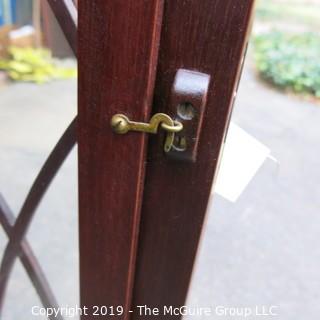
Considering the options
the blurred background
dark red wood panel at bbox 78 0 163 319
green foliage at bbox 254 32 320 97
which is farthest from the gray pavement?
green foliage at bbox 254 32 320 97

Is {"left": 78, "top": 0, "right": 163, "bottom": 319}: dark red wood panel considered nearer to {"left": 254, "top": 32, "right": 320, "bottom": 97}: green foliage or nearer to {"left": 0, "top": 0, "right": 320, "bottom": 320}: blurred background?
{"left": 0, "top": 0, "right": 320, "bottom": 320}: blurred background

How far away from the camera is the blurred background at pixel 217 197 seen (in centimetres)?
119

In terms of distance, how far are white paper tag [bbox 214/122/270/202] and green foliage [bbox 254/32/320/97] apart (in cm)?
247

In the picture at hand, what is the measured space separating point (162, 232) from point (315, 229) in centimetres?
131

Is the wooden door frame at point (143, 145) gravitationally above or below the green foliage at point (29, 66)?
above

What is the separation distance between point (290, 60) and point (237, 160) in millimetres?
2804

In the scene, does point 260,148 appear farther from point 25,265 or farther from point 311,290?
point 311,290

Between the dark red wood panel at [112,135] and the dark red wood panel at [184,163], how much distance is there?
0.01 m

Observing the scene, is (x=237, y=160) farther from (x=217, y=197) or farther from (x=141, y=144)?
(x=217, y=197)

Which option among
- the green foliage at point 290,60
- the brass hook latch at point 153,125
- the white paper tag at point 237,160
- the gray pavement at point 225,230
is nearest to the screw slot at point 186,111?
the brass hook latch at point 153,125

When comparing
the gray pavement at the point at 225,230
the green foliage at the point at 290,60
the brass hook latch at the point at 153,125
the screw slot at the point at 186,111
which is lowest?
the gray pavement at the point at 225,230

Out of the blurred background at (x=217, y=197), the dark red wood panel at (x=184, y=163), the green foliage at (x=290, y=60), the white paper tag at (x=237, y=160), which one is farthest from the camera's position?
the green foliage at (x=290, y=60)

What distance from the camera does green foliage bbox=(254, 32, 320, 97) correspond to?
2.83 m

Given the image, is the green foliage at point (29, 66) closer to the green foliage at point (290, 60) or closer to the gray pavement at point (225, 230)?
the gray pavement at point (225, 230)
